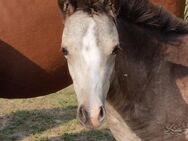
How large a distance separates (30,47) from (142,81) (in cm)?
111

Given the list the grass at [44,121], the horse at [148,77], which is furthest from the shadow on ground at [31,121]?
the horse at [148,77]

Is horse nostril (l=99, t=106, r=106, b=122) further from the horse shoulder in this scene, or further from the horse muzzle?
the horse shoulder

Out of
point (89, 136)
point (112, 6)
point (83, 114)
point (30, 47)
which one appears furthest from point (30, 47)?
point (89, 136)

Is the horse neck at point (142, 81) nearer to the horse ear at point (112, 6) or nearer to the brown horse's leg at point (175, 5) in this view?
the horse ear at point (112, 6)

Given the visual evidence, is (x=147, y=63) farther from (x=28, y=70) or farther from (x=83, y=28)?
(x=28, y=70)

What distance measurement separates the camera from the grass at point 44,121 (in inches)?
207

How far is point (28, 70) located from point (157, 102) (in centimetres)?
123

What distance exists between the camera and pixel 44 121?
588 cm

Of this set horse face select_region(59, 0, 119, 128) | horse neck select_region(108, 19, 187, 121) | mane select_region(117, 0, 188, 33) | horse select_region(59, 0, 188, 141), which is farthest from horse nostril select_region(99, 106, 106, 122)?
mane select_region(117, 0, 188, 33)

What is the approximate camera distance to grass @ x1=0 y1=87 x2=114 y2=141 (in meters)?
5.27

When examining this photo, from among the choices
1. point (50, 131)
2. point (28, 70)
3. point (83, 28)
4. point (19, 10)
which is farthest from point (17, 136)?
point (83, 28)

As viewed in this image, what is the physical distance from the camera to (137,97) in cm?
300

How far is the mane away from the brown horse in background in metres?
0.80

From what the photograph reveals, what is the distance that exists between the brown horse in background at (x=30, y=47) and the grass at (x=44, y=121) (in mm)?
1593
